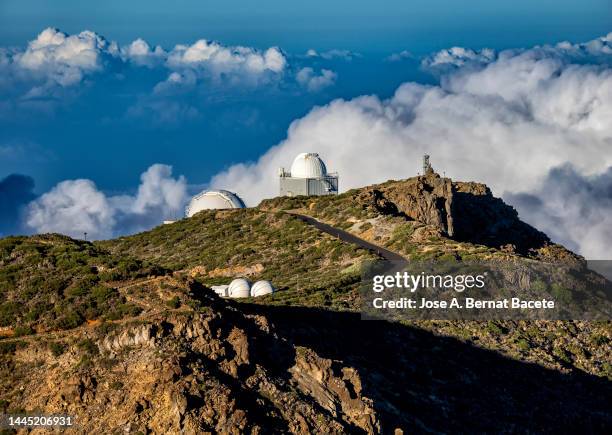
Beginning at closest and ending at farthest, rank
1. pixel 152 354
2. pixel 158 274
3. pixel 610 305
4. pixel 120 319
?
pixel 152 354 → pixel 120 319 → pixel 158 274 → pixel 610 305

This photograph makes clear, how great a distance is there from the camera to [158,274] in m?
45.4

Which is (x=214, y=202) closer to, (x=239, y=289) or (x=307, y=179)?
(x=307, y=179)

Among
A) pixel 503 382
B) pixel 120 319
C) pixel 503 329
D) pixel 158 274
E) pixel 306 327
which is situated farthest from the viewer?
pixel 503 329

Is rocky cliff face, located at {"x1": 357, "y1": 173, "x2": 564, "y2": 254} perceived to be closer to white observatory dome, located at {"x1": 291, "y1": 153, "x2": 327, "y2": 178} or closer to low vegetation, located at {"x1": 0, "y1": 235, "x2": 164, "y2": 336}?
white observatory dome, located at {"x1": 291, "y1": 153, "x2": 327, "y2": 178}

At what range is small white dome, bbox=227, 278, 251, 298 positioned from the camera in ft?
233

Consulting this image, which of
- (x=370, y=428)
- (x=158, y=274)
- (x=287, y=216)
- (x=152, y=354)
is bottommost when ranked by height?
(x=370, y=428)

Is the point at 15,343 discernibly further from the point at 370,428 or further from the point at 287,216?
the point at 287,216

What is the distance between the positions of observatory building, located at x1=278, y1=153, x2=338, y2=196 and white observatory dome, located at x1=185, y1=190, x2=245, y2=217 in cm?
1056

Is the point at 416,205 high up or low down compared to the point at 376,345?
up

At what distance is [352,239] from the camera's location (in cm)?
A: 8469

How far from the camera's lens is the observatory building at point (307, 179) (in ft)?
407

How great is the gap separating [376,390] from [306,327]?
22.3 feet

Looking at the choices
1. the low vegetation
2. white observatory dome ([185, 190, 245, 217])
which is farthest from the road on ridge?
the low vegetation

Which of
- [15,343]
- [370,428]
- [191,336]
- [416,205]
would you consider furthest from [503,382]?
[416,205]
